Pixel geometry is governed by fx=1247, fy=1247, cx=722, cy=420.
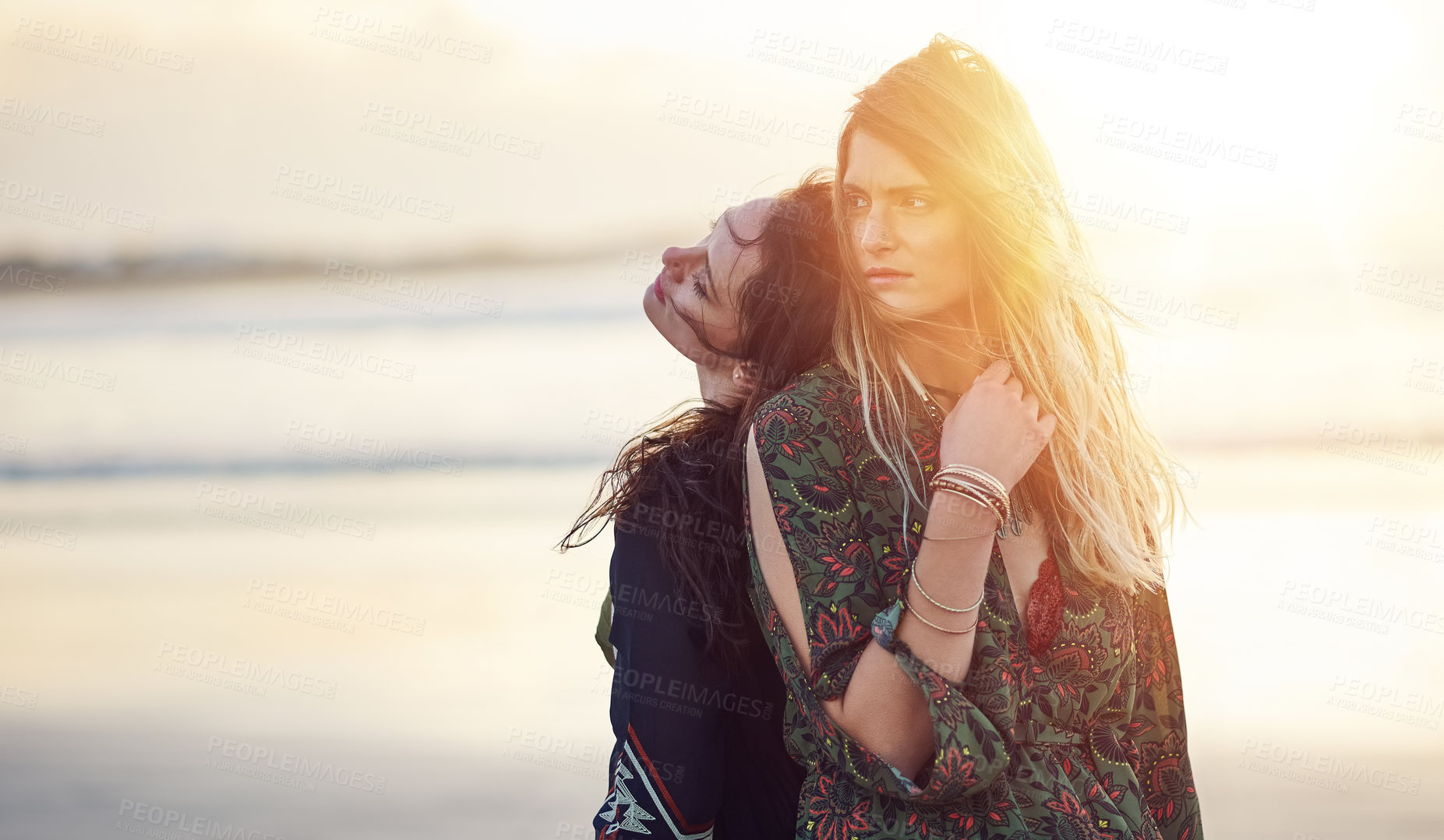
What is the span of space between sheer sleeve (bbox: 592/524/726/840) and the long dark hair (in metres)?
0.04

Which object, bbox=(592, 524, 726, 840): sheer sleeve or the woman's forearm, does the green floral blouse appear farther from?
bbox=(592, 524, 726, 840): sheer sleeve

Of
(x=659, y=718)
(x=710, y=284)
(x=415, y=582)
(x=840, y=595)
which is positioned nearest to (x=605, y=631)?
(x=659, y=718)

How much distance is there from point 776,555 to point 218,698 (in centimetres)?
385

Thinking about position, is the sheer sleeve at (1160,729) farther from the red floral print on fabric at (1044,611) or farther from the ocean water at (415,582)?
the ocean water at (415,582)

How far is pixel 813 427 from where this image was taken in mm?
1761

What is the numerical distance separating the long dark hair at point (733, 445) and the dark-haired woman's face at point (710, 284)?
17 millimetres

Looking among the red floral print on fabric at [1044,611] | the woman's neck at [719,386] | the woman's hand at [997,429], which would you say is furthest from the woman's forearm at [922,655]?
the woman's neck at [719,386]

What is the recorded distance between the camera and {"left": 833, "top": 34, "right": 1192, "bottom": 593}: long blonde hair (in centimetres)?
182

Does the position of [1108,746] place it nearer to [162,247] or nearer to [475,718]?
[475,718]

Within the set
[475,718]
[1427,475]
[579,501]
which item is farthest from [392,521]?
[1427,475]

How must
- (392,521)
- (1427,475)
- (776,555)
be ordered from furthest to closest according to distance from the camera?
(1427,475), (392,521), (776,555)

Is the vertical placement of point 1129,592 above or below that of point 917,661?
above

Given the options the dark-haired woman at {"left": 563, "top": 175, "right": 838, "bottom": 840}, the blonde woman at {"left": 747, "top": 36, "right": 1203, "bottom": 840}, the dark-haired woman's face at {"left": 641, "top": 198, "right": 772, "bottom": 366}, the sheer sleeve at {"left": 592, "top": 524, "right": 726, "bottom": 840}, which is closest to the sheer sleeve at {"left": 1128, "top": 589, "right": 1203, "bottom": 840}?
the blonde woman at {"left": 747, "top": 36, "right": 1203, "bottom": 840}

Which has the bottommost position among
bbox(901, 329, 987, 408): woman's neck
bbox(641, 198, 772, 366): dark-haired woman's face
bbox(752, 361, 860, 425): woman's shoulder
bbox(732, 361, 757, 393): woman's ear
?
bbox(752, 361, 860, 425): woman's shoulder
